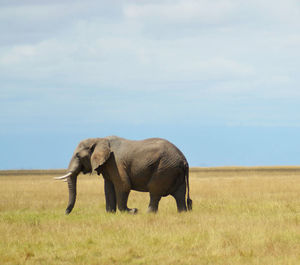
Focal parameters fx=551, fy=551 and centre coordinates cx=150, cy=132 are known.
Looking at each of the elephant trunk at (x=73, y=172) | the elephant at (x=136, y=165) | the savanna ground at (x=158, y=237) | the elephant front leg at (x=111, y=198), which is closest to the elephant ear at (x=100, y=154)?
the elephant at (x=136, y=165)

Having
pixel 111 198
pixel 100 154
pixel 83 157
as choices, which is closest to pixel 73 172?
pixel 83 157

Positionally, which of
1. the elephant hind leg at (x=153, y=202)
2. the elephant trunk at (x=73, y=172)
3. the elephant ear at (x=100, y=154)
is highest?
the elephant ear at (x=100, y=154)

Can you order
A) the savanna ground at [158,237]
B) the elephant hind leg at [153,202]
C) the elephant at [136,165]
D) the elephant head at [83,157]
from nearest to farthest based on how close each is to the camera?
the savanna ground at [158,237]
the elephant at [136,165]
the elephant hind leg at [153,202]
the elephant head at [83,157]

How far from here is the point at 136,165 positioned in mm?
16547

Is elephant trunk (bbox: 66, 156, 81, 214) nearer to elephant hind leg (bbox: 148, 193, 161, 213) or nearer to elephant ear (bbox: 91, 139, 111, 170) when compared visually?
elephant ear (bbox: 91, 139, 111, 170)

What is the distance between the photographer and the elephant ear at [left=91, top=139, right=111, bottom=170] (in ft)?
54.0

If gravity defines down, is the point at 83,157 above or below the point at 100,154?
below

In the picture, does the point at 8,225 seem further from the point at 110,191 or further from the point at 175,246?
the point at 175,246

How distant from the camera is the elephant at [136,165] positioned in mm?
16438

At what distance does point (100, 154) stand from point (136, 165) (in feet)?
3.71

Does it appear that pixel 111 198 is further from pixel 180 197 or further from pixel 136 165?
pixel 180 197

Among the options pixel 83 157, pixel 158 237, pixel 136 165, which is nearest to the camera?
pixel 158 237

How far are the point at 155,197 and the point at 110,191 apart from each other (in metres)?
1.53

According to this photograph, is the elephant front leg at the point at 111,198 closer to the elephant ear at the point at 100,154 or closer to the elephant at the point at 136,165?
the elephant at the point at 136,165
